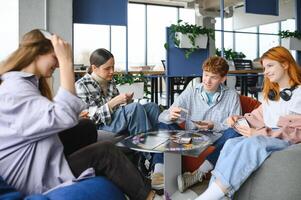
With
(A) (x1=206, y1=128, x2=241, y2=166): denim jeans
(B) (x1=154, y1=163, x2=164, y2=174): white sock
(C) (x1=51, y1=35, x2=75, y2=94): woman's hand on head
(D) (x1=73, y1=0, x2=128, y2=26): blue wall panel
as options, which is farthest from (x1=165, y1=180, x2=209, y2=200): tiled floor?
(D) (x1=73, y1=0, x2=128, y2=26): blue wall panel

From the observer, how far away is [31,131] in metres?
1.19

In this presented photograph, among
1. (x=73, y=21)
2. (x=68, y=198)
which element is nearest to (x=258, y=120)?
(x=68, y=198)

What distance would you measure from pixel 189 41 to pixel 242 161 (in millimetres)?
3802

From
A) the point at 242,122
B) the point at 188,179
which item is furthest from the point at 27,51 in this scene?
the point at 242,122

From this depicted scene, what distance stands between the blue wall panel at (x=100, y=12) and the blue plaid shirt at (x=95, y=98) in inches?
94.1

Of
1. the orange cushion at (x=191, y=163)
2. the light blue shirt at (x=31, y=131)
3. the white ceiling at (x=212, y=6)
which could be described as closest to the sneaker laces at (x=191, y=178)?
the orange cushion at (x=191, y=163)

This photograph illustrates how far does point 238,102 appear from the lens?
2.64 metres

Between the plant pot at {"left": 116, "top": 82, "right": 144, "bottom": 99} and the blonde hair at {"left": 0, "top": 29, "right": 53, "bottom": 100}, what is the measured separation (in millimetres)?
2818

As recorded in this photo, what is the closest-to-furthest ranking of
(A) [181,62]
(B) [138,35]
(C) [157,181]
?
(C) [157,181], (A) [181,62], (B) [138,35]

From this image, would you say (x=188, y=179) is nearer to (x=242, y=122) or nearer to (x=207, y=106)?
(x=242, y=122)

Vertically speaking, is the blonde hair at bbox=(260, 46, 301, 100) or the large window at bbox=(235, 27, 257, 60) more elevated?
the large window at bbox=(235, 27, 257, 60)

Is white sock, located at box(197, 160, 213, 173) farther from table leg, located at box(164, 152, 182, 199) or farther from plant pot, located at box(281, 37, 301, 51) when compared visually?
plant pot, located at box(281, 37, 301, 51)

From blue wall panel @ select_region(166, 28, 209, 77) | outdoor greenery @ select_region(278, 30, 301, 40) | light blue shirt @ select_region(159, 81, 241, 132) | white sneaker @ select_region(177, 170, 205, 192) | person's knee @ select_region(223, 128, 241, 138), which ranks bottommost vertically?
white sneaker @ select_region(177, 170, 205, 192)

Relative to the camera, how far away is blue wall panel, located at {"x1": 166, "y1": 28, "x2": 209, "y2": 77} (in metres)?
5.26
